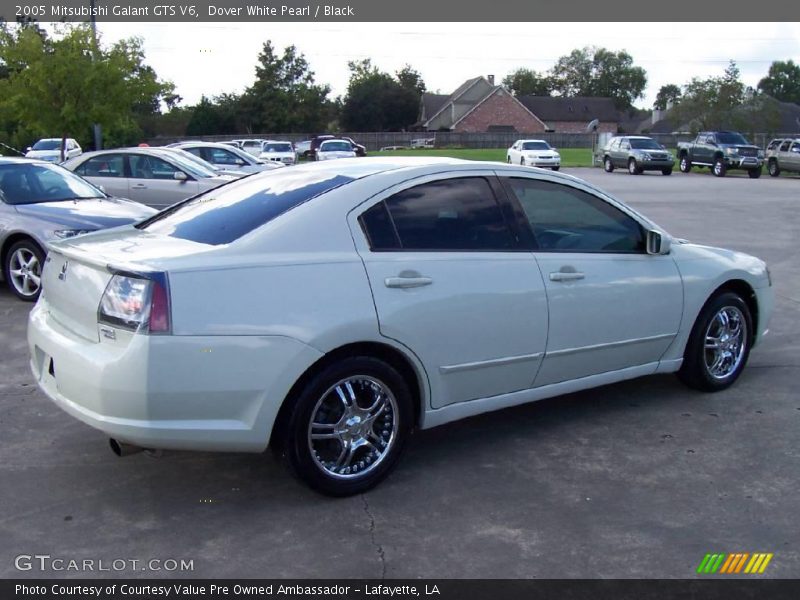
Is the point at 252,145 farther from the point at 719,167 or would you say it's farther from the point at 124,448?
the point at 124,448

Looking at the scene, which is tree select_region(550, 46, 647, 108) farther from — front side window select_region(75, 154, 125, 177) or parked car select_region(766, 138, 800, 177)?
front side window select_region(75, 154, 125, 177)

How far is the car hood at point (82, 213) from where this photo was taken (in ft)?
28.0

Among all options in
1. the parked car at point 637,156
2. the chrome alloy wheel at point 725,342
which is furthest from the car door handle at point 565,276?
the parked car at point 637,156

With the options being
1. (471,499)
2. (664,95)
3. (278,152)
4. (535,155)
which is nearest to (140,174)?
(471,499)

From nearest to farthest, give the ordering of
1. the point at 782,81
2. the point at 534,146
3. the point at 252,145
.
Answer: the point at 534,146 → the point at 252,145 → the point at 782,81

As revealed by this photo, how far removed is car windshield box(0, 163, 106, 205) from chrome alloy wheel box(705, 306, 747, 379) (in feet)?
23.0

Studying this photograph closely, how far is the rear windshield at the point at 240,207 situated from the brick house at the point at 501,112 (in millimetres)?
81833

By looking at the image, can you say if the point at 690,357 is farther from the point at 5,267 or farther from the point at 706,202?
the point at 706,202

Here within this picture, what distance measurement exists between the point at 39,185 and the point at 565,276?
684cm

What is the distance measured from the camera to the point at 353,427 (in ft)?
13.4

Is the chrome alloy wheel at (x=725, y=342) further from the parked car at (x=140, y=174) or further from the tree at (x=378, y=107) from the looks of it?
the tree at (x=378, y=107)

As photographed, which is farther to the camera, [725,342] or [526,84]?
[526,84]

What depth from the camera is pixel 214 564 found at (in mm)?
3488

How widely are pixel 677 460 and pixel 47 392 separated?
3371 mm
